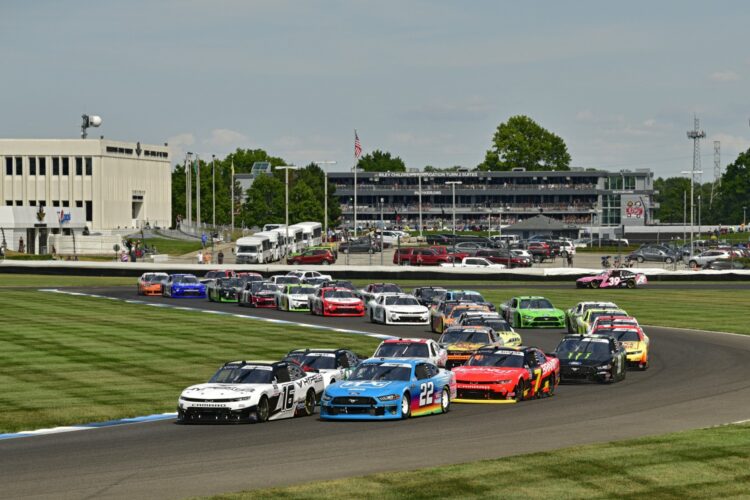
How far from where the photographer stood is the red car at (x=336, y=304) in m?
57.2

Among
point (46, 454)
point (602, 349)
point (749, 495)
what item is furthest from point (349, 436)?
point (602, 349)

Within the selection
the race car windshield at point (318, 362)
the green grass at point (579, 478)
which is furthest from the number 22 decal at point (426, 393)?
the green grass at point (579, 478)

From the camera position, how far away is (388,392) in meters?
26.3

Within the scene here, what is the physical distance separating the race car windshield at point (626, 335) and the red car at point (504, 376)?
7014mm

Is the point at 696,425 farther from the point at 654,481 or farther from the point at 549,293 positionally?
the point at 549,293

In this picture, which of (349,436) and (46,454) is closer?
(46,454)

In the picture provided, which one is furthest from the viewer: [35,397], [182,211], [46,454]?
[182,211]

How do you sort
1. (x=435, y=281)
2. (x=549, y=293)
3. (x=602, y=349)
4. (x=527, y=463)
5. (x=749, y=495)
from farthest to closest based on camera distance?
(x=435, y=281)
(x=549, y=293)
(x=602, y=349)
(x=527, y=463)
(x=749, y=495)

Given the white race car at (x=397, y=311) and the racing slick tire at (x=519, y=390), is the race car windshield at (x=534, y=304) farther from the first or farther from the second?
the racing slick tire at (x=519, y=390)

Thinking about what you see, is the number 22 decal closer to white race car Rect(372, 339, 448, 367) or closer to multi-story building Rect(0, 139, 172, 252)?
white race car Rect(372, 339, 448, 367)

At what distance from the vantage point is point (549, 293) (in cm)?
7319

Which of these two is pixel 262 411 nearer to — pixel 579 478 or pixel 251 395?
pixel 251 395

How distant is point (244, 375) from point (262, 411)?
1341 mm

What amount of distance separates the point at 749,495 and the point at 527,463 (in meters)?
3.70
